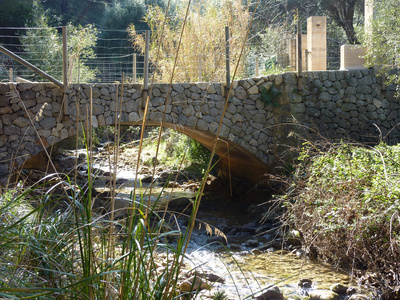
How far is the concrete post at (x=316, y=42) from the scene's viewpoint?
329 inches

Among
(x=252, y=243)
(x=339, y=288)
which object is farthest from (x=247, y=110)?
(x=339, y=288)

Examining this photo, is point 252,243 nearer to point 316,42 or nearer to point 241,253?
point 241,253

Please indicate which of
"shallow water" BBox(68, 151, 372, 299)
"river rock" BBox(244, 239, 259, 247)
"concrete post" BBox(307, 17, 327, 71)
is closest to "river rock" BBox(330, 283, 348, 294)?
"shallow water" BBox(68, 151, 372, 299)

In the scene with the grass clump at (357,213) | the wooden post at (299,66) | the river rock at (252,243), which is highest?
the wooden post at (299,66)

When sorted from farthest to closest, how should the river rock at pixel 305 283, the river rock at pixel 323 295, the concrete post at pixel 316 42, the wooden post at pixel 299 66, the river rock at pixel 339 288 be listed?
the concrete post at pixel 316 42, the wooden post at pixel 299 66, the river rock at pixel 305 283, the river rock at pixel 339 288, the river rock at pixel 323 295

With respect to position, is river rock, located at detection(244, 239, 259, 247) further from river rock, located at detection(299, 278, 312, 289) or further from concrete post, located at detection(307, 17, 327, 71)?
concrete post, located at detection(307, 17, 327, 71)

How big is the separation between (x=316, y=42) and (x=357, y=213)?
17.0 feet

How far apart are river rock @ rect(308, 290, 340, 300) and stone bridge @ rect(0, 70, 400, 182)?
3.25m

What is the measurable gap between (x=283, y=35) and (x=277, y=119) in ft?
16.9

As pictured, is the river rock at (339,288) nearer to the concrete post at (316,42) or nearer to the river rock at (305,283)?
the river rock at (305,283)

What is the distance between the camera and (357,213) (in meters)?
4.20

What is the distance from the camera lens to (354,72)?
334 inches

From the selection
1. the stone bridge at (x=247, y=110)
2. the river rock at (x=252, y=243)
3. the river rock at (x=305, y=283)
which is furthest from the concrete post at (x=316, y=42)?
the river rock at (x=305, y=283)

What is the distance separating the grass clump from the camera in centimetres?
386
